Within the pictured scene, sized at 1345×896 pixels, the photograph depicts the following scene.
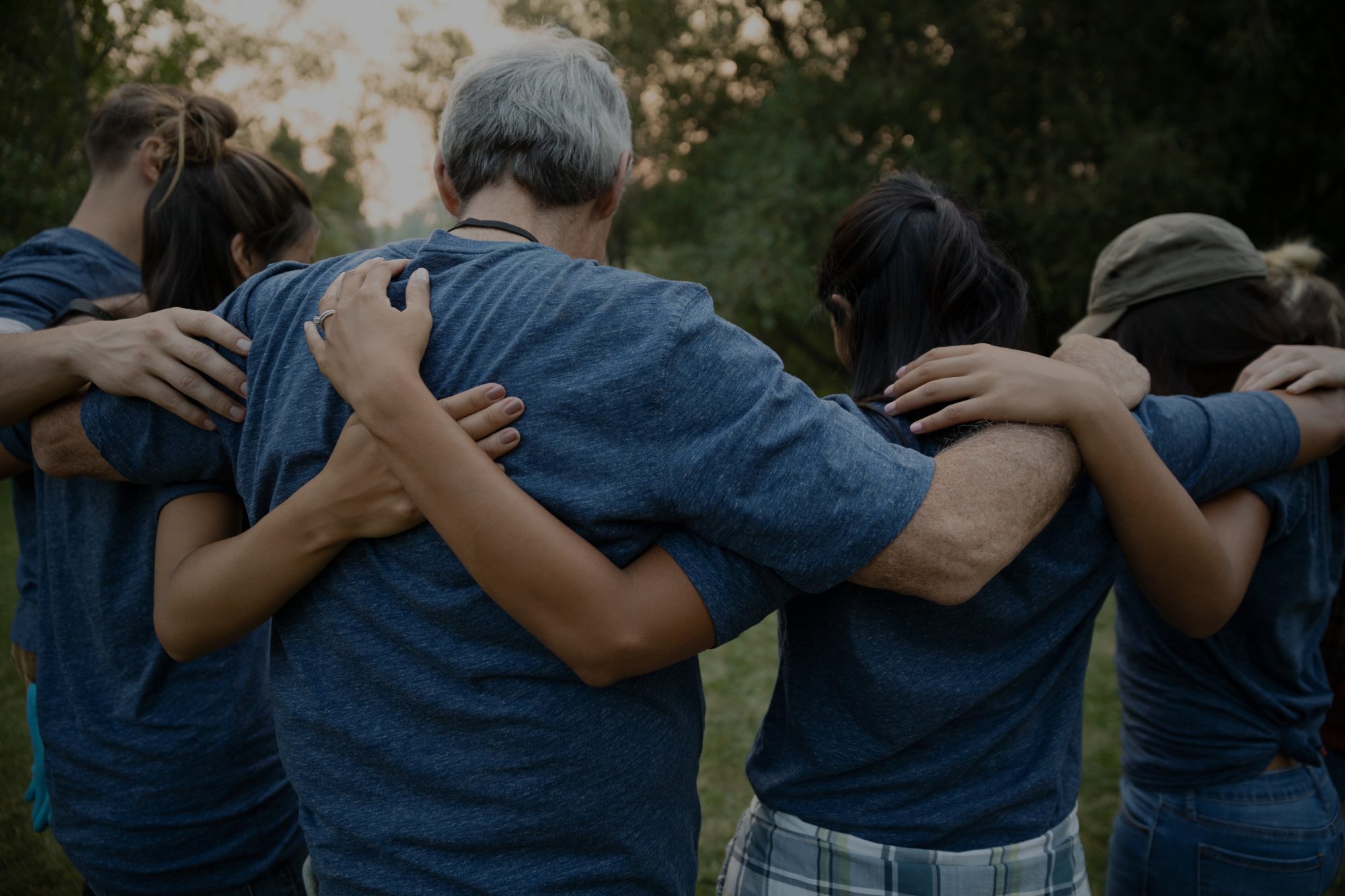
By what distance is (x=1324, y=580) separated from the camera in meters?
1.90

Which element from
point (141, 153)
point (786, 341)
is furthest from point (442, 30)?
point (141, 153)

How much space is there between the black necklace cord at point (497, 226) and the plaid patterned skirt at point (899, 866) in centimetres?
100

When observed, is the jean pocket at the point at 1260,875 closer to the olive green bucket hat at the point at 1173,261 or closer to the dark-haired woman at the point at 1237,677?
the dark-haired woman at the point at 1237,677

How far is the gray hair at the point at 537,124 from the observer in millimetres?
1380

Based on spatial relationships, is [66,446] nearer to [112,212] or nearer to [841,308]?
[112,212]

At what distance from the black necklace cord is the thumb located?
0.39 feet

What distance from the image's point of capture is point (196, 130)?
80.9 inches

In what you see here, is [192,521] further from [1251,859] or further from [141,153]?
[1251,859]

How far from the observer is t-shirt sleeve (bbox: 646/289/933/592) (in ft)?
3.87

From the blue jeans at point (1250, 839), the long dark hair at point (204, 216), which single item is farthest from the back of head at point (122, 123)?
the blue jeans at point (1250, 839)

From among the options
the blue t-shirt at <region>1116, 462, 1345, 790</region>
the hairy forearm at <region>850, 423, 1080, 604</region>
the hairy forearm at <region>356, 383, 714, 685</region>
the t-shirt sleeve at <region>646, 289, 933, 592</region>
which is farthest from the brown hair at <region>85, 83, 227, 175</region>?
the blue t-shirt at <region>1116, 462, 1345, 790</region>

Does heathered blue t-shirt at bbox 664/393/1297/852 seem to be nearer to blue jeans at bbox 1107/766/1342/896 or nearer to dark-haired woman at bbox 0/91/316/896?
blue jeans at bbox 1107/766/1342/896

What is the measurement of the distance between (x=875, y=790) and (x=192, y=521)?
1.12m

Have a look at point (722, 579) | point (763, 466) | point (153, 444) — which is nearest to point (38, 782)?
point (153, 444)
